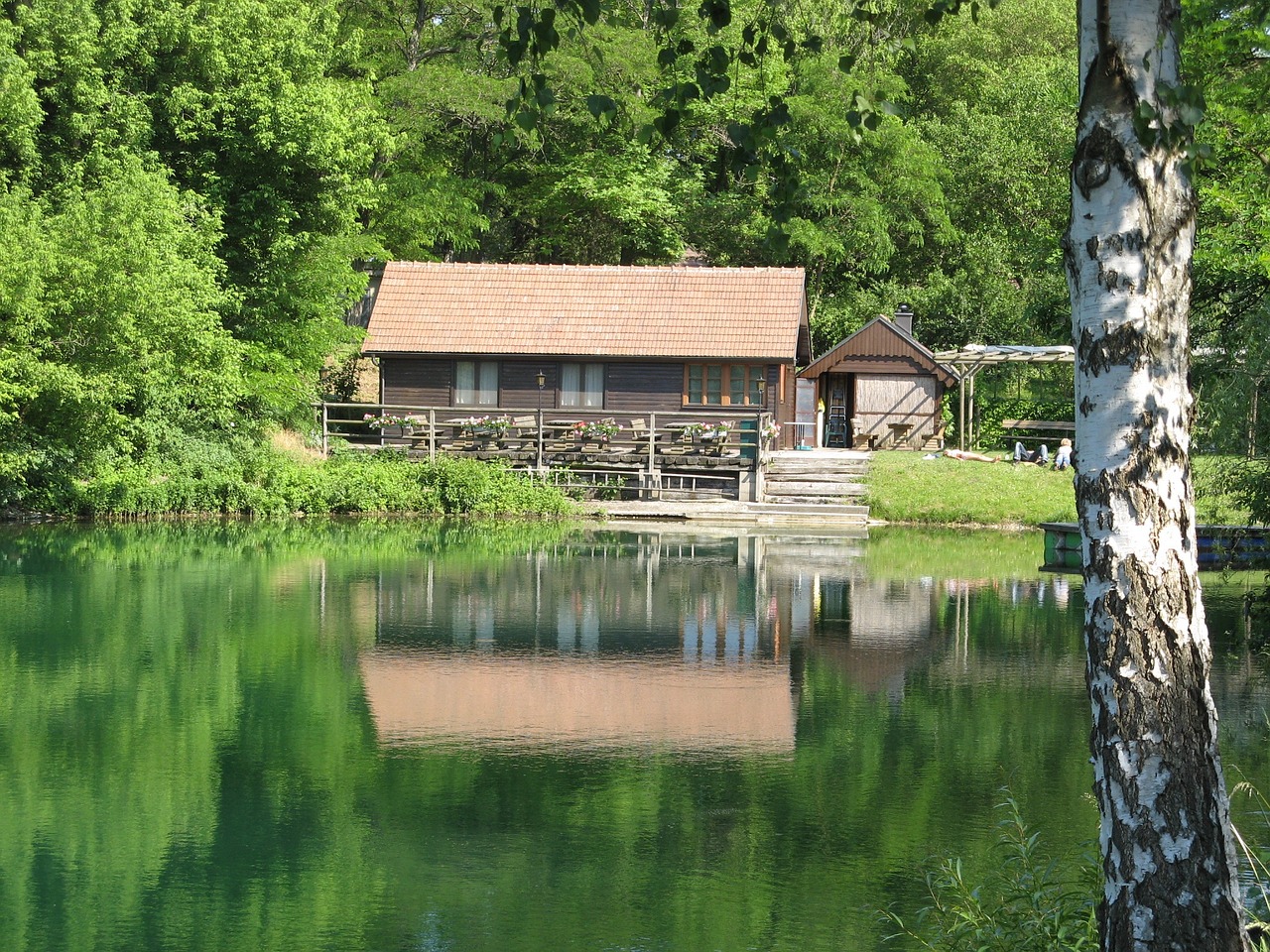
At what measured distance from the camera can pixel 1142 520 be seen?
4.91 meters

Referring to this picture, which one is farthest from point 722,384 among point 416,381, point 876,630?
point 876,630

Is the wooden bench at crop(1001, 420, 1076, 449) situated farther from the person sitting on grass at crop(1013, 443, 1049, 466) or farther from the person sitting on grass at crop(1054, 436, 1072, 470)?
the person sitting on grass at crop(1054, 436, 1072, 470)

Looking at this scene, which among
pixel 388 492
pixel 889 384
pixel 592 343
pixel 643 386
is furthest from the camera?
pixel 889 384

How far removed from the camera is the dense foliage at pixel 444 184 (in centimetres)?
1527

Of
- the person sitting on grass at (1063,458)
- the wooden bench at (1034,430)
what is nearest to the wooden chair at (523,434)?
the person sitting on grass at (1063,458)

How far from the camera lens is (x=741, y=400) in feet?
117

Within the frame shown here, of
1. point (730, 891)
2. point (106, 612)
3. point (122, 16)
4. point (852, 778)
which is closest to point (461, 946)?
point (730, 891)

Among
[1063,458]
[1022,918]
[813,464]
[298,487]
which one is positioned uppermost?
[1063,458]

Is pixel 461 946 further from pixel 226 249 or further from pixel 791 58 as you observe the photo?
pixel 226 249

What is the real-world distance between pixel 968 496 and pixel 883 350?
9591 mm

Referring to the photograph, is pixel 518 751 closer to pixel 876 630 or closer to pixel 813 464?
pixel 876 630

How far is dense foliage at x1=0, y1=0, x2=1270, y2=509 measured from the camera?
15.3m

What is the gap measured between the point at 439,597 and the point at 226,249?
1751cm

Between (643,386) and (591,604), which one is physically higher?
(643,386)
